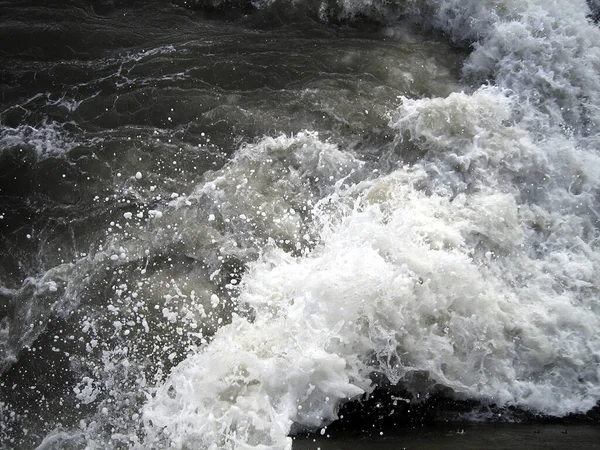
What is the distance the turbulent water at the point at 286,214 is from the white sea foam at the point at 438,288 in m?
0.02

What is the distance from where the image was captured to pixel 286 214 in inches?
226

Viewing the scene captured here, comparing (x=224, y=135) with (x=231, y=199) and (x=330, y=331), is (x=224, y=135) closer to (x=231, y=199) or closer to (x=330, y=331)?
(x=231, y=199)

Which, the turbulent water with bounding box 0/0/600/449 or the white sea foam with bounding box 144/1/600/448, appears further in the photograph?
the turbulent water with bounding box 0/0/600/449

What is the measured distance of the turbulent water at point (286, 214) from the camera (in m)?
4.76

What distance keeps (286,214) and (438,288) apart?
172 cm

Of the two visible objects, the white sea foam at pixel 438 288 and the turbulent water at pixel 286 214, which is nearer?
the white sea foam at pixel 438 288

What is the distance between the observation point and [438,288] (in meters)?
4.95

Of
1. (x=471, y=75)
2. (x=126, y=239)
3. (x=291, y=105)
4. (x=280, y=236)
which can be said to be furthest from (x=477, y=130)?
(x=126, y=239)

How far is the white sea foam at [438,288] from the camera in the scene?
462 cm

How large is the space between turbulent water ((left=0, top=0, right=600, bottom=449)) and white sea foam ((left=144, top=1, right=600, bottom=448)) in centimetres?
2

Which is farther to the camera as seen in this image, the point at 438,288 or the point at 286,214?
the point at 286,214

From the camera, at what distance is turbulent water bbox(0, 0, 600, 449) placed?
4.76 metres

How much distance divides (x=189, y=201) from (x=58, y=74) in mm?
2607

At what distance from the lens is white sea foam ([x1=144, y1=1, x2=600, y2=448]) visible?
462 cm
